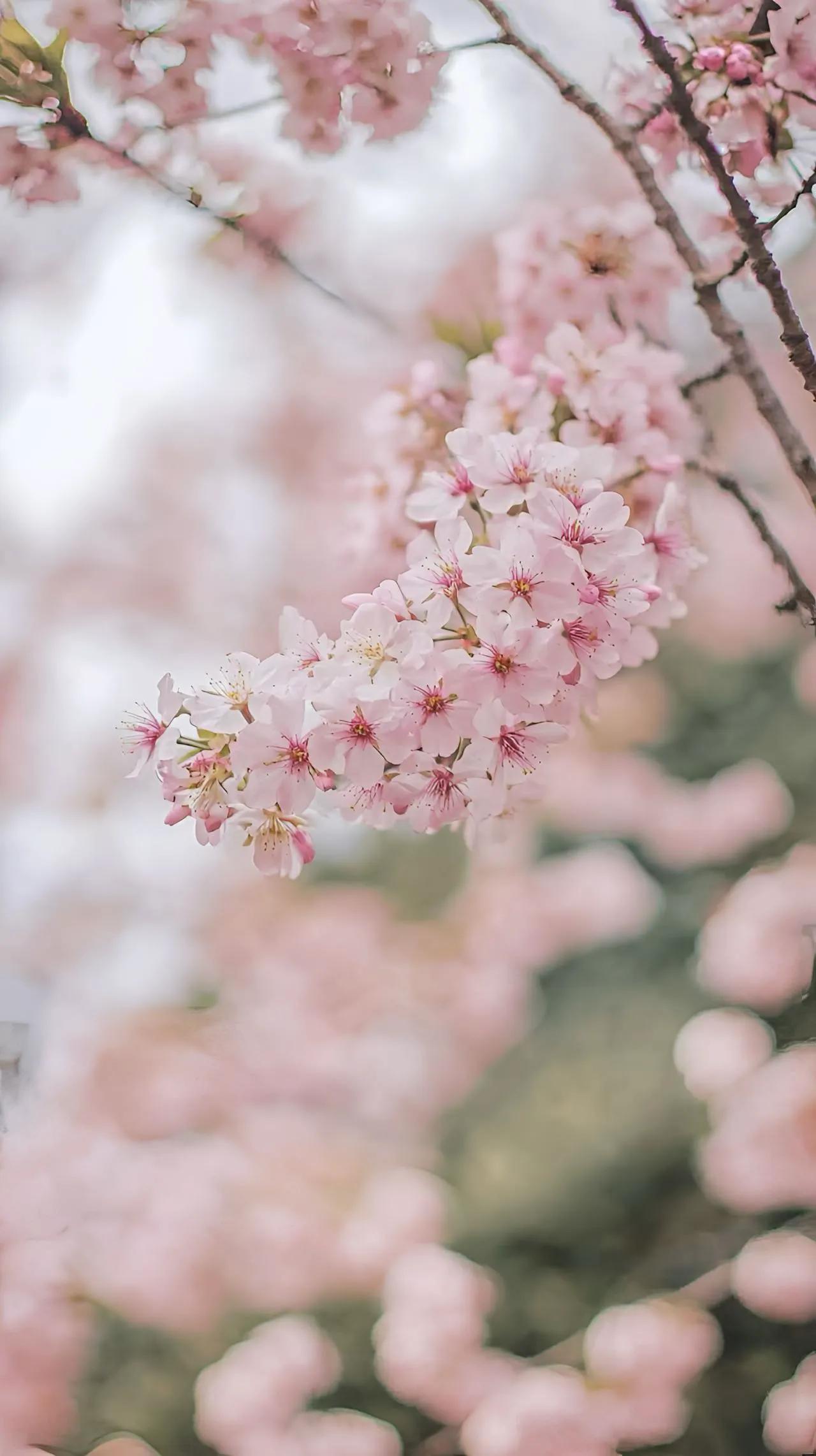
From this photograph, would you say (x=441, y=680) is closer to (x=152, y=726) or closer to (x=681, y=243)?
(x=152, y=726)

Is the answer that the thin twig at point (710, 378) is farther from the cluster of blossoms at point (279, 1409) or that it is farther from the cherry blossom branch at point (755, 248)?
the cluster of blossoms at point (279, 1409)

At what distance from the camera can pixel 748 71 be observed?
1.69 feet

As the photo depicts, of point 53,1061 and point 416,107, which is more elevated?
point 416,107

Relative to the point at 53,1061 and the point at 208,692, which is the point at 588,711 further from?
the point at 53,1061

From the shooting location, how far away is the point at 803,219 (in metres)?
0.88

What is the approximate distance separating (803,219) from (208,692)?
0.75 metres

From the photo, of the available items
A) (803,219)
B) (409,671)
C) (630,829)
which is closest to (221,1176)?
(630,829)

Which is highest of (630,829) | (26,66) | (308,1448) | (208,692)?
(26,66)

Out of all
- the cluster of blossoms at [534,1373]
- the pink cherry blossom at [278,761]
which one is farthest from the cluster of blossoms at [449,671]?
the cluster of blossoms at [534,1373]

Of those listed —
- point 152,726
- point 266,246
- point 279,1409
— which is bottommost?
point 279,1409

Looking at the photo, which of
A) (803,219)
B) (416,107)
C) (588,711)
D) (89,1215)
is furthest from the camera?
(803,219)

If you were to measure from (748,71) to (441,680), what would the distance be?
0.37 meters

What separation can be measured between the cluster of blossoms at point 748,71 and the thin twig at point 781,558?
166 mm

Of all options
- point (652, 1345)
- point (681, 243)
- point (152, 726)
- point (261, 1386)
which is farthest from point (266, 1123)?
point (681, 243)
